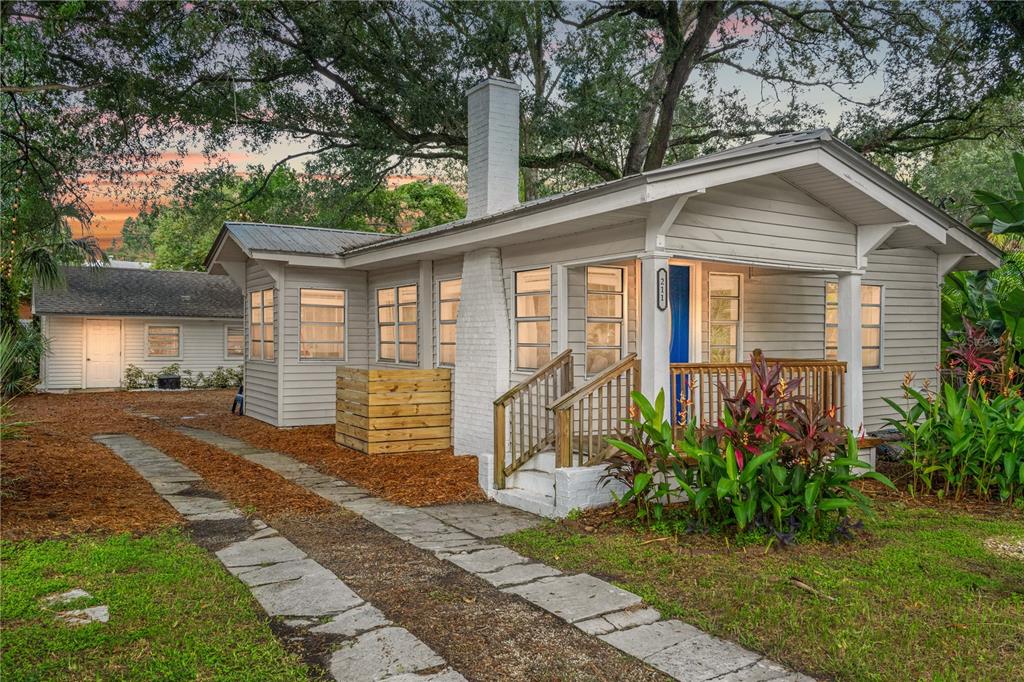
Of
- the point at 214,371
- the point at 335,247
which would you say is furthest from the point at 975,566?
the point at 214,371

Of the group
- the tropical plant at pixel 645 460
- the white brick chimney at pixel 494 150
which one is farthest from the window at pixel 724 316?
the tropical plant at pixel 645 460

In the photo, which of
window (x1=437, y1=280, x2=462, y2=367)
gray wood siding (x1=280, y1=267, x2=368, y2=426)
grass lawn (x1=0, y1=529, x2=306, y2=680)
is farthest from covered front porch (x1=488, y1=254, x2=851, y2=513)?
gray wood siding (x1=280, y1=267, x2=368, y2=426)

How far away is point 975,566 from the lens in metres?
5.26

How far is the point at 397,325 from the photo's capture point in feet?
41.8

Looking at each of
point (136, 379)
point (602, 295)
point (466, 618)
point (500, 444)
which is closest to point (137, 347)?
point (136, 379)

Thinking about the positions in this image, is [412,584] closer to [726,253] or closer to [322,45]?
[726,253]

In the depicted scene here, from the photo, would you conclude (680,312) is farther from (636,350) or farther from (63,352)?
(63,352)

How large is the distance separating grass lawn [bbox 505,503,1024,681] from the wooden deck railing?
1.57 meters

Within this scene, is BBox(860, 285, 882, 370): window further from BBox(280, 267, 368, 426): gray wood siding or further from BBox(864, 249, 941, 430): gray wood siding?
BBox(280, 267, 368, 426): gray wood siding

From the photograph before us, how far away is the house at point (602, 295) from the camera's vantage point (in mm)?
7105

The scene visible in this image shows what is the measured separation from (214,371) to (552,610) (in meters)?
21.4

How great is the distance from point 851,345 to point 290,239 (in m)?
9.65

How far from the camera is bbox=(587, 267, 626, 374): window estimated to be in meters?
8.79

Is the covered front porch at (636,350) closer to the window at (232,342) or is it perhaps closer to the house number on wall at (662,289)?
the house number on wall at (662,289)
